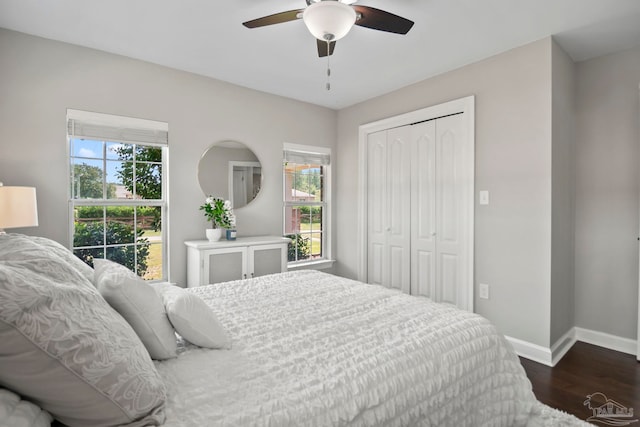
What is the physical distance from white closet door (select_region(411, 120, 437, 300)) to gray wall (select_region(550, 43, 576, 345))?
1053 millimetres

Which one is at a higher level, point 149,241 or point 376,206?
point 376,206

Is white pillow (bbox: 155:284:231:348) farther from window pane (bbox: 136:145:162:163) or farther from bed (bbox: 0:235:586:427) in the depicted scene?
window pane (bbox: 136:145:162:163)

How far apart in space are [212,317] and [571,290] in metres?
3.27

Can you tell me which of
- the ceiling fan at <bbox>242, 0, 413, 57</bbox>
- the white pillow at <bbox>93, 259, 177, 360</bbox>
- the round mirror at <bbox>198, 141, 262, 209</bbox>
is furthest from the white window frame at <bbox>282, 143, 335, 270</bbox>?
the white pillow at <bbox>93, 259, 177, 360</bbox>

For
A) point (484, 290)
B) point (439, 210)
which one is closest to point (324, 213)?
point (439, 210)

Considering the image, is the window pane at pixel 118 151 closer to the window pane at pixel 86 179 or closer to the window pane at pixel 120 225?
the window pane at pixel 86 179

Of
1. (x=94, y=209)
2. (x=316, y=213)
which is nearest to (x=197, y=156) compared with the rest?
(x=94, y=209)

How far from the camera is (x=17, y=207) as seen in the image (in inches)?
83.8

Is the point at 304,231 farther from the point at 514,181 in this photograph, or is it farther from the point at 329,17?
the point at 329,17

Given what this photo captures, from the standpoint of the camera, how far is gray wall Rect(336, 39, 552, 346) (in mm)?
2721

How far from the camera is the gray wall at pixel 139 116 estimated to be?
103 inches

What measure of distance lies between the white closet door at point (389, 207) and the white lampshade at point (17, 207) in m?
3.22

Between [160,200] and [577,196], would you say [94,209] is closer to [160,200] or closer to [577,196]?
[160,200]

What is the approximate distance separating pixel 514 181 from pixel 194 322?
275 cm
